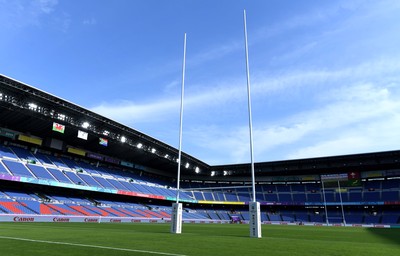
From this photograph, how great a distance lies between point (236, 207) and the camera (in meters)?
76.6

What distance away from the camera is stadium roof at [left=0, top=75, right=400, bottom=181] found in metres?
36.5

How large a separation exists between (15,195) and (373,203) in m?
66.8

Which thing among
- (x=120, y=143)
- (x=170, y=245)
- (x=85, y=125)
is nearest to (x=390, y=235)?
(x=170, y=245)

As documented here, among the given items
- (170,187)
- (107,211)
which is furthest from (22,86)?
(170,187)

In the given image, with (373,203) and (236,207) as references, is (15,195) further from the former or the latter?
(373,203)

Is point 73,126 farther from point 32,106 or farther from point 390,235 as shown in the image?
point 390,235

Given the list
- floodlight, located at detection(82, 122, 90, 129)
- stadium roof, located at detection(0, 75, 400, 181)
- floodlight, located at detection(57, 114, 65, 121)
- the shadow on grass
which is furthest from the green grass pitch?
floodlight, located at detection(82, 122, 90, 129)

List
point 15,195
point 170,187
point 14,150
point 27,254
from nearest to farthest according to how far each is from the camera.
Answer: point 27,254 < point 15,195 < point 14,150 < point 170,187

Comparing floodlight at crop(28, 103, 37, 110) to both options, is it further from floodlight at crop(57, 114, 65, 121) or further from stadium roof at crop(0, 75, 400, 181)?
floodlight at crop(57, 114, 65, 121)

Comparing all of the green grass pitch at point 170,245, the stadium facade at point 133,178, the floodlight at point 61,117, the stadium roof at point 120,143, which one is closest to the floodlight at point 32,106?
the stadium roof at point 120,143

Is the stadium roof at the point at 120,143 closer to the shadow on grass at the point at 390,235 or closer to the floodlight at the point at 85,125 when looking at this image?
the floodlight at the point at 85,125

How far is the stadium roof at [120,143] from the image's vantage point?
36.5m

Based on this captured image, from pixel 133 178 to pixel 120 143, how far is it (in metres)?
12.6

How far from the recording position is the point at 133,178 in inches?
2463
